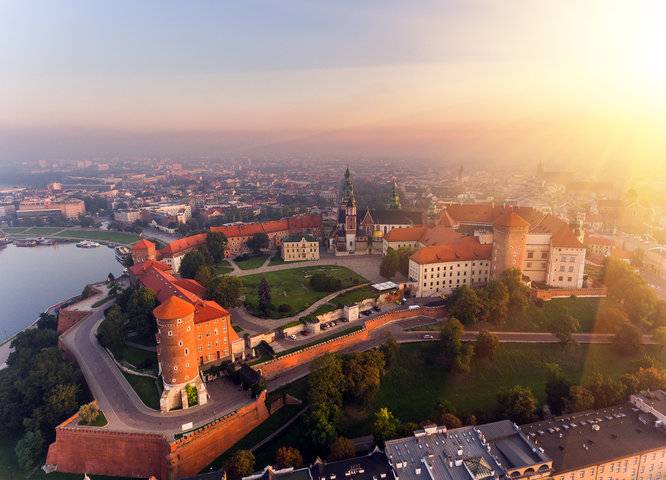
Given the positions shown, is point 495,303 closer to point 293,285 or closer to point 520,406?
point 520,406

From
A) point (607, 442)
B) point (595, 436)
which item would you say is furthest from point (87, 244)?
point (607, 442)

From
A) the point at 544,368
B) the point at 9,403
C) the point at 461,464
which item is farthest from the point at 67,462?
the point at 544,368

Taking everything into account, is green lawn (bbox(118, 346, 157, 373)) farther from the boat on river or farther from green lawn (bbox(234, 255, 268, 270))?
the boat on river

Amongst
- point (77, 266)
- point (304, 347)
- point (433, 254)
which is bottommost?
point (77, 266)

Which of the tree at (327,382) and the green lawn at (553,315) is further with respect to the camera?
the green lawn at (553,315)

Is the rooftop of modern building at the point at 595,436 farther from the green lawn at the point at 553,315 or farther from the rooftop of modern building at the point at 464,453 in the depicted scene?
the green lawn at the point at 553,315

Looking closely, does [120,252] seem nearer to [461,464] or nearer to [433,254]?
[433,254]

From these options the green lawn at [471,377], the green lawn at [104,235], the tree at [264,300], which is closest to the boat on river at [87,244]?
the green lawn at [104,235]
